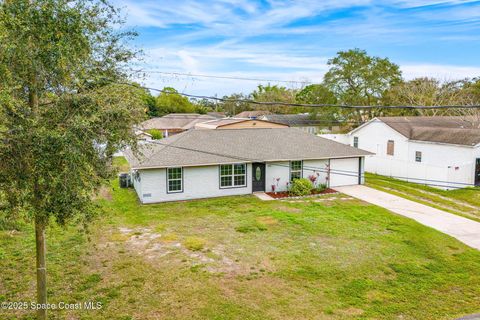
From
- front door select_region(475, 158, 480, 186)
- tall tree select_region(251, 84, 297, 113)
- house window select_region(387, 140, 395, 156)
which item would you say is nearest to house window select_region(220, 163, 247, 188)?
house window select_region(387, 140, 395, 156)

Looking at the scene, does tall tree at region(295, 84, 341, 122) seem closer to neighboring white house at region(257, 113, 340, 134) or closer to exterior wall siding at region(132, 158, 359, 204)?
neighboring white house at region(257, 113, 340, 134)

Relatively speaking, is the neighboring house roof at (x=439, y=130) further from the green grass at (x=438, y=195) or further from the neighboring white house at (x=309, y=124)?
the neighboring white house at (x=309, y=124)

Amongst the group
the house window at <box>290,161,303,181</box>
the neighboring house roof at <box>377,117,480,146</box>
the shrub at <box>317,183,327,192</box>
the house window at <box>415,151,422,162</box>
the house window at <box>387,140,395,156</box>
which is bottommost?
the shrub at <box>317,183,327,192</box>

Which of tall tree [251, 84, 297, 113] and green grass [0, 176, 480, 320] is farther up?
tall tree [251, 84, 297, 113]

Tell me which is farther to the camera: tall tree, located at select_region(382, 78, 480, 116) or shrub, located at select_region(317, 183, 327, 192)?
tall tree, located at select_region(382, 78, 480, 116)

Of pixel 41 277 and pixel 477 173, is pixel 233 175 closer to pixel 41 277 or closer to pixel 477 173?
pixel 41 277

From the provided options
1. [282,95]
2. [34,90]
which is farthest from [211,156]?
[282,95]

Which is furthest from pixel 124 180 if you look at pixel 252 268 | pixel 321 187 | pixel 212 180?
pixel 252 268
